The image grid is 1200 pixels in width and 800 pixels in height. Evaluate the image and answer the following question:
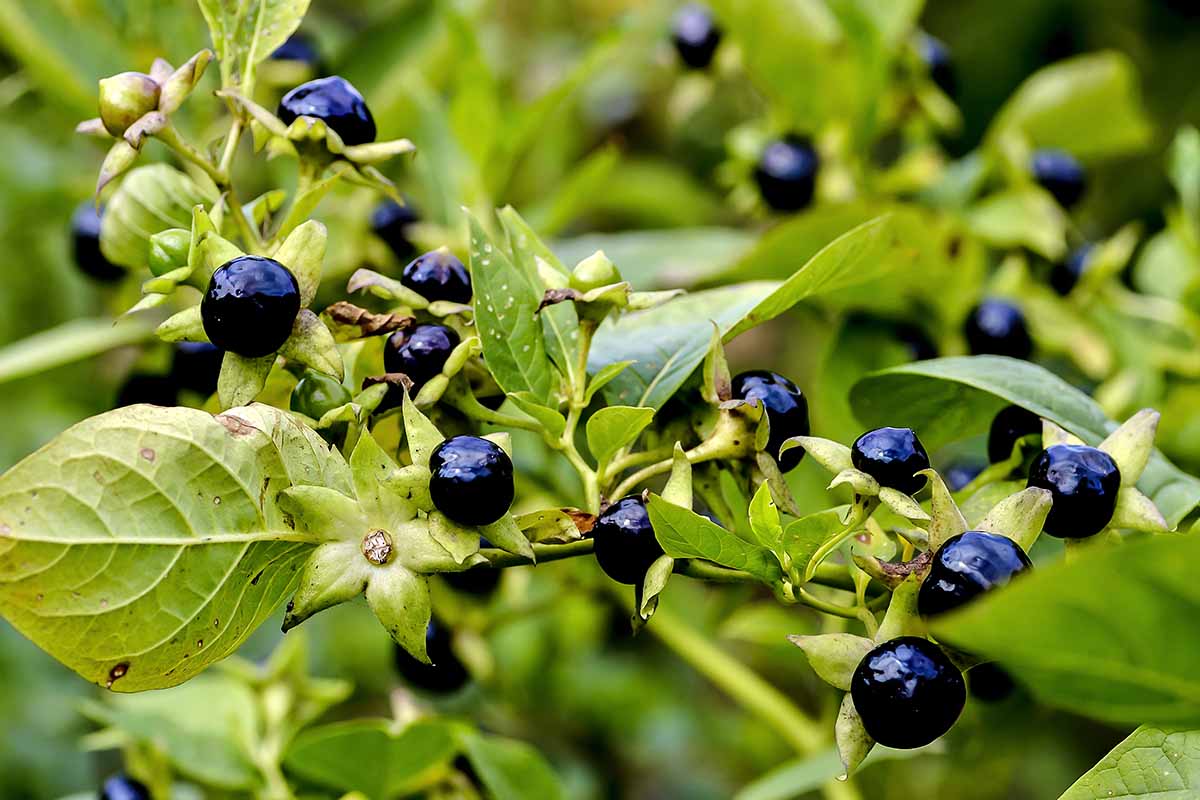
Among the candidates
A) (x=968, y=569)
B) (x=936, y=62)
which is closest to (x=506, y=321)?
(x=968, y=569)

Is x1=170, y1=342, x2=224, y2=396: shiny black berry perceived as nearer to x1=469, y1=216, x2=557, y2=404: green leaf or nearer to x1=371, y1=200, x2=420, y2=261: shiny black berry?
x1=371, y1=200, x2=420, y2=261: shiny black berry

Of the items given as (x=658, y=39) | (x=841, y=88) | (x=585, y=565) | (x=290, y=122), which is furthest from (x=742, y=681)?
(x=658, y=39)

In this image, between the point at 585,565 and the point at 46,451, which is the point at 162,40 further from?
the point at 46,451

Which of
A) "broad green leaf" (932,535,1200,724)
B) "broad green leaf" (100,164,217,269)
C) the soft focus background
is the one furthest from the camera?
the soft focus background

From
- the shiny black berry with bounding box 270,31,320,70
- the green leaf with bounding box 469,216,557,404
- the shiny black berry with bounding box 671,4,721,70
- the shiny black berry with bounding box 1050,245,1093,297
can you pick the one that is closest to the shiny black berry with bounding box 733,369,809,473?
the green leaf with bounding box 469,216,557,404

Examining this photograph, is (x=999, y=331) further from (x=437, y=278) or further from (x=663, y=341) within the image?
(x=437, y=278)
